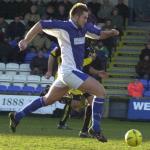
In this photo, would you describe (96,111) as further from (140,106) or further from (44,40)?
(44,40)

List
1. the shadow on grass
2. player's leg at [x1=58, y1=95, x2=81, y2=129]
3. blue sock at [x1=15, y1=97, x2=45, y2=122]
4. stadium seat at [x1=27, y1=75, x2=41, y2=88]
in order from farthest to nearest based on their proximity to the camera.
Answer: stadium seat at [x1=27, y1=75, x2=41, y2=88]
player's leg at [x1=58, y1=95, x2=81, y2=129]
the shadow on grass
blue sock at [x1=15, y1=97, x2=45, y2=122]

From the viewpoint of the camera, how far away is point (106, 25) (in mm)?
19109

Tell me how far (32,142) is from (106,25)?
9.96m

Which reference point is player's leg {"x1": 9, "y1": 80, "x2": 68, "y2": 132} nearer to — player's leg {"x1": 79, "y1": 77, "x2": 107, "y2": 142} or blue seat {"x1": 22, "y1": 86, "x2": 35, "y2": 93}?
player's leg {"x1": 79, "y1": 77, "x2": 107, "y2": 142}

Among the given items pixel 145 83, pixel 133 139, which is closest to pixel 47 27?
pixel 133 139

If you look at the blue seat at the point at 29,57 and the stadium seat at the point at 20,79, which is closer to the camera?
the stadium seat at the point at 20,79

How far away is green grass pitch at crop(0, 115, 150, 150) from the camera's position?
912 cm

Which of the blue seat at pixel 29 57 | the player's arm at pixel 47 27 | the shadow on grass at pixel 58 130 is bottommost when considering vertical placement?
the shadow on grass at pixel 58 130

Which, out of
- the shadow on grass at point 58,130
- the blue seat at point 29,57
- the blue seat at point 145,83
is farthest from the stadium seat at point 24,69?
the blue seat at point 145,83

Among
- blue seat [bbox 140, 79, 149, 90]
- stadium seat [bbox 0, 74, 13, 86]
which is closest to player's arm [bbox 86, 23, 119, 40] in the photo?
blue seat [bbox 140, 79, 149, 90]

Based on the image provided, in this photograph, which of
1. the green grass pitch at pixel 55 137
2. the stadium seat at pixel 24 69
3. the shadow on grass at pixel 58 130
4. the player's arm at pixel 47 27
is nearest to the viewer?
the player's arm at pixel 47 27

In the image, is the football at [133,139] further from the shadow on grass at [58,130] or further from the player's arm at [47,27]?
the shadow on grass at [58,130]

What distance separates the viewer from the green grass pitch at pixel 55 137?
9117 mm

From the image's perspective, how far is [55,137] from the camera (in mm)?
10672
